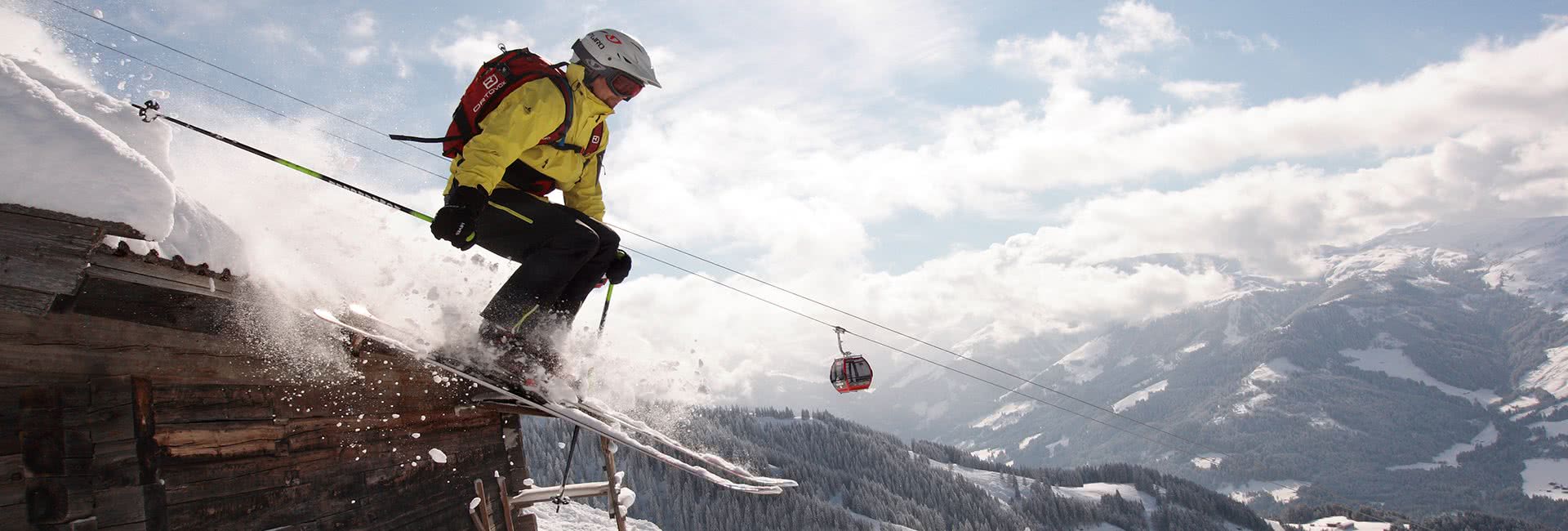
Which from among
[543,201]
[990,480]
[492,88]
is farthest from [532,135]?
[990,480]

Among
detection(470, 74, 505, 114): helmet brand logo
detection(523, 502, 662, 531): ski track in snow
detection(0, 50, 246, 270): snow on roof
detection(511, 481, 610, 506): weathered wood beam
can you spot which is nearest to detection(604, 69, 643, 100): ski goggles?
detection(470, 74, 505, 114): helmet brand logo

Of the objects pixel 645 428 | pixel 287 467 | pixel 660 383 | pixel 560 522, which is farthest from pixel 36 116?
pixel 560 522

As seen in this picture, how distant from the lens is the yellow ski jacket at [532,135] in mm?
4414

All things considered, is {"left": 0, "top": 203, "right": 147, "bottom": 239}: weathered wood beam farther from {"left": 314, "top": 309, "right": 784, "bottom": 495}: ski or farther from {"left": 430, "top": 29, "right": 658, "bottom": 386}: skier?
{"left": 430, "top": 29, "right": 658, "bottom": 386}: skier

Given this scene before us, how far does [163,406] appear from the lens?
3.21m

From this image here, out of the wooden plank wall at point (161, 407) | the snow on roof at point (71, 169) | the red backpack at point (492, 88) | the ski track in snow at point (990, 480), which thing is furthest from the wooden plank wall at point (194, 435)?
the ski track in snow at point (990, 480)

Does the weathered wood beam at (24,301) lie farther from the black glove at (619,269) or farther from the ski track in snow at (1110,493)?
the ski track in snow at (1110,493)

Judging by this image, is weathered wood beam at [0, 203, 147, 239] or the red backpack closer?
weathered wood beam at [0, 203, 147, 239]

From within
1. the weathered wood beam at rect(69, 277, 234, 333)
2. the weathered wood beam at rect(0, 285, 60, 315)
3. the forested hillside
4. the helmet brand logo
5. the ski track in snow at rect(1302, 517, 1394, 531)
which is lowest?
the ski track in snow at rect(1302, 517, 1394, 531)

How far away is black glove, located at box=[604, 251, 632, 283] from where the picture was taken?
596 cm

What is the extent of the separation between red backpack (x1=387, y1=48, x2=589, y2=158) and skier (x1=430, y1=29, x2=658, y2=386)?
38mm

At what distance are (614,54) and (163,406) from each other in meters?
2.97

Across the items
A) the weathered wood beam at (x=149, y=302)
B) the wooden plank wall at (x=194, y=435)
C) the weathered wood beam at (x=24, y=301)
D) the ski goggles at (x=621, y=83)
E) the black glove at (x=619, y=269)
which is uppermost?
the ski goggles at (x=621, y=83)

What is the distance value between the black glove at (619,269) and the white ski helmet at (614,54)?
1.43m
